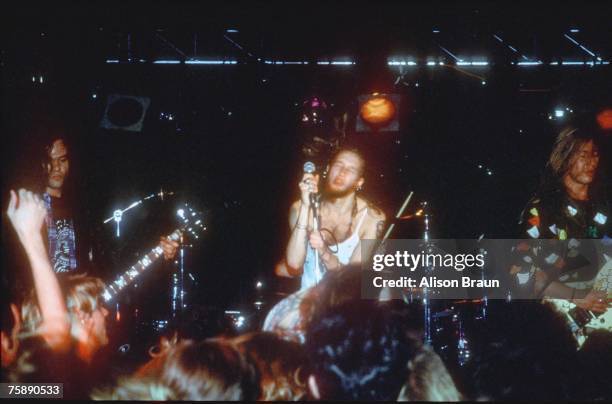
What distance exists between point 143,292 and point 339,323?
274cm

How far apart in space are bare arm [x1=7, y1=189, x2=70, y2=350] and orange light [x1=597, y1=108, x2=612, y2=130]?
161 inches

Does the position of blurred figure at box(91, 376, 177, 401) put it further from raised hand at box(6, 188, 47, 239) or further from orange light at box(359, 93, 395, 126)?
orange light at box(359, 93, 395, 126)

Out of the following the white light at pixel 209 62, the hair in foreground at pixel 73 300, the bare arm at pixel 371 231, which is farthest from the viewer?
the white light at pixel 209 62

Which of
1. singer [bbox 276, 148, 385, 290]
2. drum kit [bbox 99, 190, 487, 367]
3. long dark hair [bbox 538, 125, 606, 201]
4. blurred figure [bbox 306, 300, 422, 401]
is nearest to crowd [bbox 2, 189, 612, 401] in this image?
blurred figure [bbox 306, 300, 422, 401]

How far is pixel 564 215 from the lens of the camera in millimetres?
3775

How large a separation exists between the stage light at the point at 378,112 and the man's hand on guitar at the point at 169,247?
5.74 feet

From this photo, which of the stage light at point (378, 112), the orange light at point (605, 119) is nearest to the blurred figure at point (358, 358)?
the stage light at point (378, 112)

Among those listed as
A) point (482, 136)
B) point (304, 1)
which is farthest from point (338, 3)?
point (482, 136)

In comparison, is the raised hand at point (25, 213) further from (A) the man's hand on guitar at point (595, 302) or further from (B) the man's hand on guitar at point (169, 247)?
(A) the man's hand on guitar at point (595, 302)

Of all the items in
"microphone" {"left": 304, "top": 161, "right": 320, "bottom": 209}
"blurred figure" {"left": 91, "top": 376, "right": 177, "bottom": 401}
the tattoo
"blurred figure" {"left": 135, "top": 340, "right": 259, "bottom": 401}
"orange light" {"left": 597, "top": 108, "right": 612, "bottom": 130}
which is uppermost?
"orange light" {"left": 597, "top": 108, "right": 612, "bottom": 130}

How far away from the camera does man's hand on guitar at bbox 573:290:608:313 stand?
3537 millimetres

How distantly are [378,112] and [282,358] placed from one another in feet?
8.53

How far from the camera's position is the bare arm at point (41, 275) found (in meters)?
2.83

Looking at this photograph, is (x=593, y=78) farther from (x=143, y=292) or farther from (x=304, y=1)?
(x=143, y=292)
